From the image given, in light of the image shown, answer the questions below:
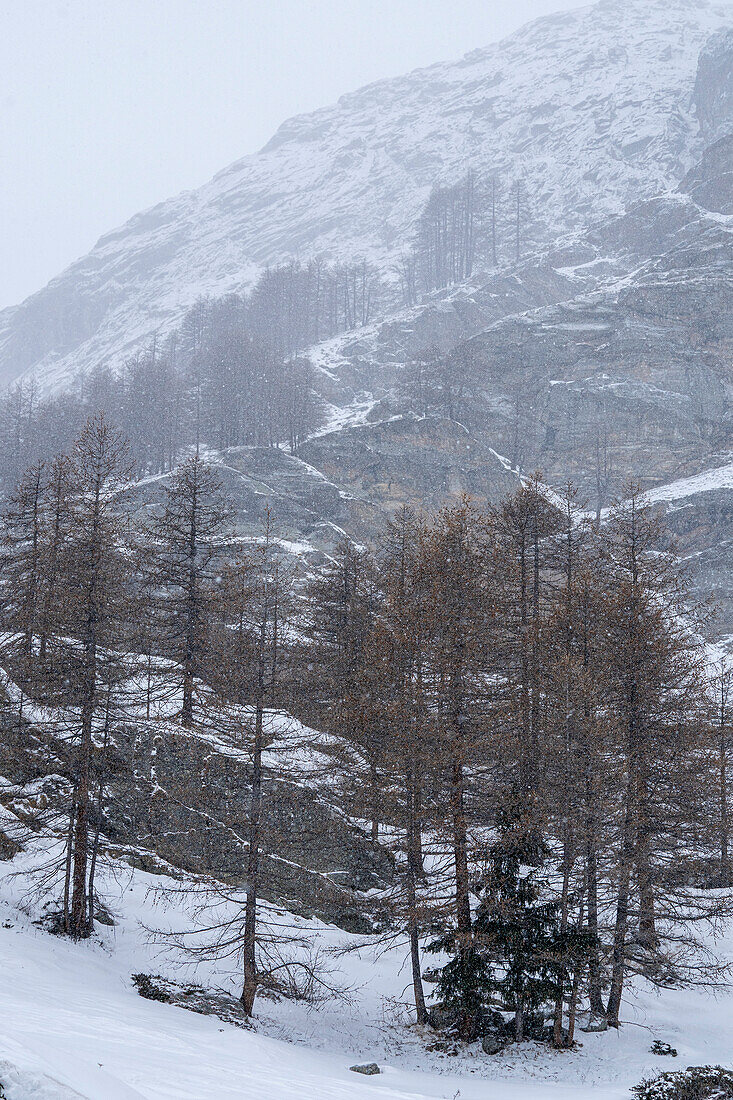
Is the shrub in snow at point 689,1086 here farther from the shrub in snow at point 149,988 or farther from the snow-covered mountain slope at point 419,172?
the snow-covered mountain slope at point 419,172

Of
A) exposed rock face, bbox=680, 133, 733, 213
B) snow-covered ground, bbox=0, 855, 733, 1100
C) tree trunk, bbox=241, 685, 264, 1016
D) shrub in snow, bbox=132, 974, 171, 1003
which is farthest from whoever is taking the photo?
exposed rock face, bbox=680, 133, 733, 213

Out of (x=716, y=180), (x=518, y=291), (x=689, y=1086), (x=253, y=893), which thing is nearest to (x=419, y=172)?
(x=716, y=180)

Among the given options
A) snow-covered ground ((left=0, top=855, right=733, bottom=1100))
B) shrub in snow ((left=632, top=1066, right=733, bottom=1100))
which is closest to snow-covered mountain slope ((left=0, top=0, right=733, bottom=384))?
snow-covered ground ((left=0, top=855, right=733, bottom=1100))

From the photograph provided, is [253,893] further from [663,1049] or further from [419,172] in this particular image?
[419,172]

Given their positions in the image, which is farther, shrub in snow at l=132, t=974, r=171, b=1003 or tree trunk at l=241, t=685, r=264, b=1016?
tree trunk at l=241, t=685, r=264, b=1016

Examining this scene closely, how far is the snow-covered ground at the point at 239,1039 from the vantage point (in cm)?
821

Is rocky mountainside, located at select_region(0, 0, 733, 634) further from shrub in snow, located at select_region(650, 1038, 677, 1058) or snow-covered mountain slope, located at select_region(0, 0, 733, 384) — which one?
shrub in snow, located at select_region(650, 1038, 677, 1058)

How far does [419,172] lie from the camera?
6304 inches

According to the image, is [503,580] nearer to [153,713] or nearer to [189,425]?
[153,713]

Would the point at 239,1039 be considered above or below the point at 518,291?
below

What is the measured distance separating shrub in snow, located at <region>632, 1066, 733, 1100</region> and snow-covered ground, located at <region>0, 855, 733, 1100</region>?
593mm

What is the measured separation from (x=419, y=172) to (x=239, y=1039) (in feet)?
583

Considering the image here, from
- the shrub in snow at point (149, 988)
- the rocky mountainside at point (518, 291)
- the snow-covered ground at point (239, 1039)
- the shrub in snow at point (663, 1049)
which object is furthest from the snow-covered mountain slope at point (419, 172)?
the shrub in snow at point (149, 988)

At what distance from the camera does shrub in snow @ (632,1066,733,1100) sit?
12672mm
